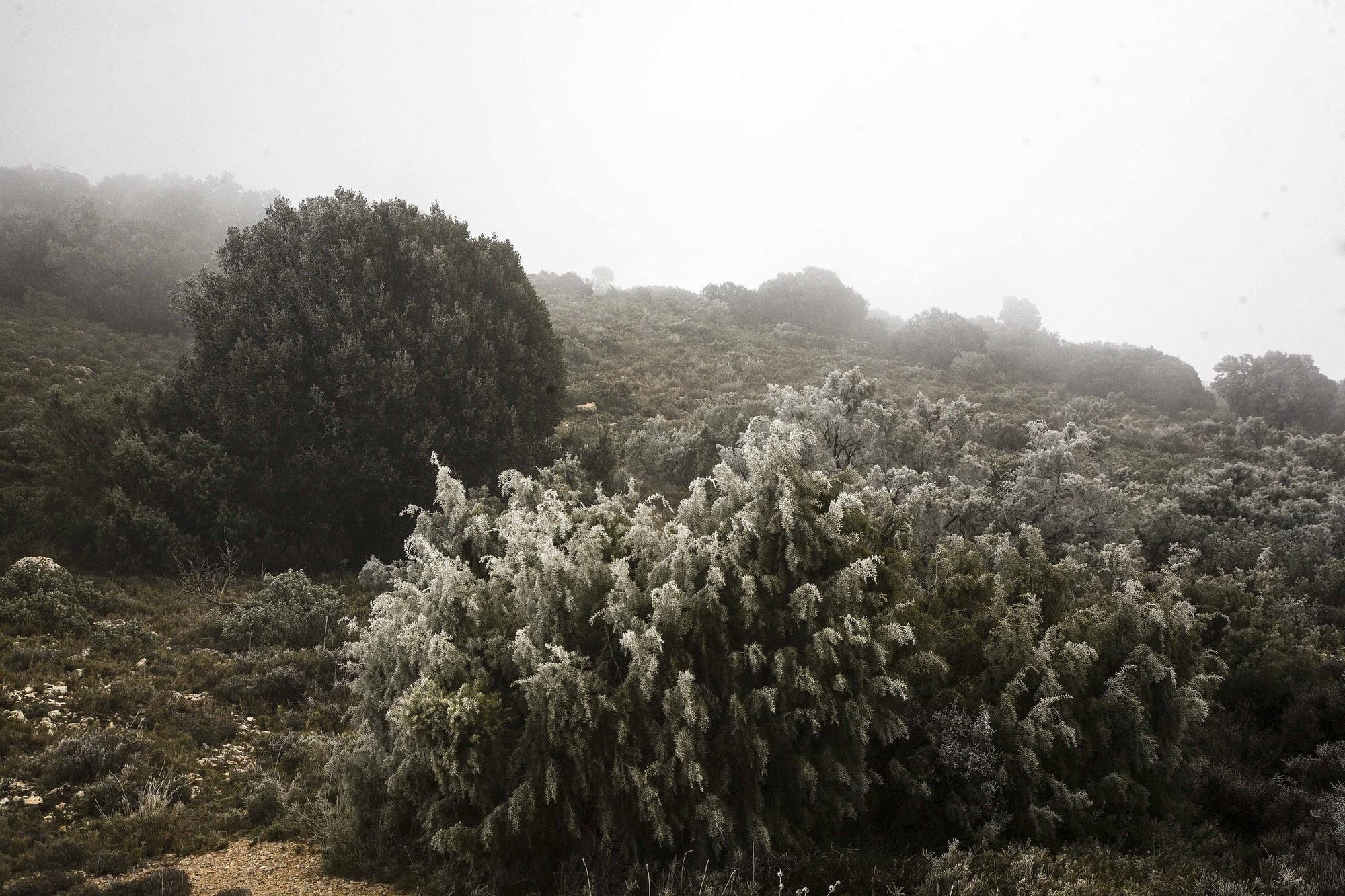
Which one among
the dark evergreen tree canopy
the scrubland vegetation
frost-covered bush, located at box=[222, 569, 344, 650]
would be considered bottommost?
frost-covered bush, located at box=[222, 569, 344, 650]

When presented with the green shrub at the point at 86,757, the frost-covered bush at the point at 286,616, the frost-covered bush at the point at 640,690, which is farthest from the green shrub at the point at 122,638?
the frost-covered bush at the point at 640,690

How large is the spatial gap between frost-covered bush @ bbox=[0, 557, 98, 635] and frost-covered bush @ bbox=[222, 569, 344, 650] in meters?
1.76

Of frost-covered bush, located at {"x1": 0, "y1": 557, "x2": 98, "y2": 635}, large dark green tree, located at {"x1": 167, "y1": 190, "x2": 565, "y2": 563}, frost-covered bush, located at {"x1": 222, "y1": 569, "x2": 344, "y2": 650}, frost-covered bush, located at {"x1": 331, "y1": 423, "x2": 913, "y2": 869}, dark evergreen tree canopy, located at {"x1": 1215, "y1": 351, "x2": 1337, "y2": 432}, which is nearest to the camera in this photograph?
frost-covered bush, located at {"x1": 331, "y1": 423, "x2": 913, "y2": 869}

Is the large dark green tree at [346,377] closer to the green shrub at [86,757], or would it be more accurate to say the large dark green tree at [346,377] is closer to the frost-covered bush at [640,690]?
the green shrub at [86,757]

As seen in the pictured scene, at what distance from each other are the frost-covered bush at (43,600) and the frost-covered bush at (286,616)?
5.78ft

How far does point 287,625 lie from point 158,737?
9.04ft

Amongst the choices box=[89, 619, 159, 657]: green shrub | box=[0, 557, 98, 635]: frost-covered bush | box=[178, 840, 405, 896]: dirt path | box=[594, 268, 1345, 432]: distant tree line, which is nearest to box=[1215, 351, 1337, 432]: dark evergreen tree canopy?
box=[594, 268, 1345, 432]: distant tree line

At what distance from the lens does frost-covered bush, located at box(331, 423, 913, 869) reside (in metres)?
5.17

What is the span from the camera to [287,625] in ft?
33.1

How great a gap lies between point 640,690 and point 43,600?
9.13 m

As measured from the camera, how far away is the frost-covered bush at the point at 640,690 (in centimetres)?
517

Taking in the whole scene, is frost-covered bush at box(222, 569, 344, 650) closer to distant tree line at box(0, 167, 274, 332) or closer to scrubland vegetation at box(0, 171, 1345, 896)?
scrubland vegetation at box(0, 171, 1345, 896)

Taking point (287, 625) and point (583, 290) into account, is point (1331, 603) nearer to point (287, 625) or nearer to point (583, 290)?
point (287, 625)

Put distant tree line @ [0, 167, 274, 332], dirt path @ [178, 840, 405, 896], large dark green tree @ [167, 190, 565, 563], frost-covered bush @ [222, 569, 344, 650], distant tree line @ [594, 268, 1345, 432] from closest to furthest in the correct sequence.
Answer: dirt path @ [178, 840, 405, 896] → frost-covered bush @ [222, 569, 344, 650] → large dark green tree @ [167, 190, 565, 563] → distant tree line @ [0, 167, 274, 332] → distant tree line @ [594, 268, 1345, 432]
